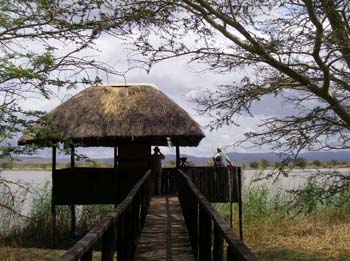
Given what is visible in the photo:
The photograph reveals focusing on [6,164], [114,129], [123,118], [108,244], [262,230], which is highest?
[123,118]

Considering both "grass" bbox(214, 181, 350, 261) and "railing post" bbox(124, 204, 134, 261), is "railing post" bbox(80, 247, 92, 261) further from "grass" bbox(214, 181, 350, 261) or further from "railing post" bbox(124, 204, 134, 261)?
"grass" bbox(214, 181, 350, 261)

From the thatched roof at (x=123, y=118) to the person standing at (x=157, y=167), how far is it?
1.71 ft

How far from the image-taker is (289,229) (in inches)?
635

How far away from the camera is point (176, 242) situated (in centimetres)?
844

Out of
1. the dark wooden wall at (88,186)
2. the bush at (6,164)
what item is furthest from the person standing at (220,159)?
the bush at (6,164)

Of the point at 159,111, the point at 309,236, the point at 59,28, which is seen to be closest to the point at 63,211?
the point at 159,111

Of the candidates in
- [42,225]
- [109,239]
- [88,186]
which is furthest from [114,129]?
[109,239]

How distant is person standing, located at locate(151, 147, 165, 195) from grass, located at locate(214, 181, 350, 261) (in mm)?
2649

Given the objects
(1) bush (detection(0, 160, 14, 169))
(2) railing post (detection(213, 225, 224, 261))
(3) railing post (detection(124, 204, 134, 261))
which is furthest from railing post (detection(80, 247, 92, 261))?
(1) bush (detection(0, 160, 14, 169))

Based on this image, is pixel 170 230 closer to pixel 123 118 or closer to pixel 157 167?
pixel 157 167

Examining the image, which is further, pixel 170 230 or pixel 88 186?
pixel 88 186

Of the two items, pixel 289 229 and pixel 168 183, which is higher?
pixel 168 183

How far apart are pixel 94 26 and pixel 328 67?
3673 millimetres

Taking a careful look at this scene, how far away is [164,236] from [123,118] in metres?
7.99
